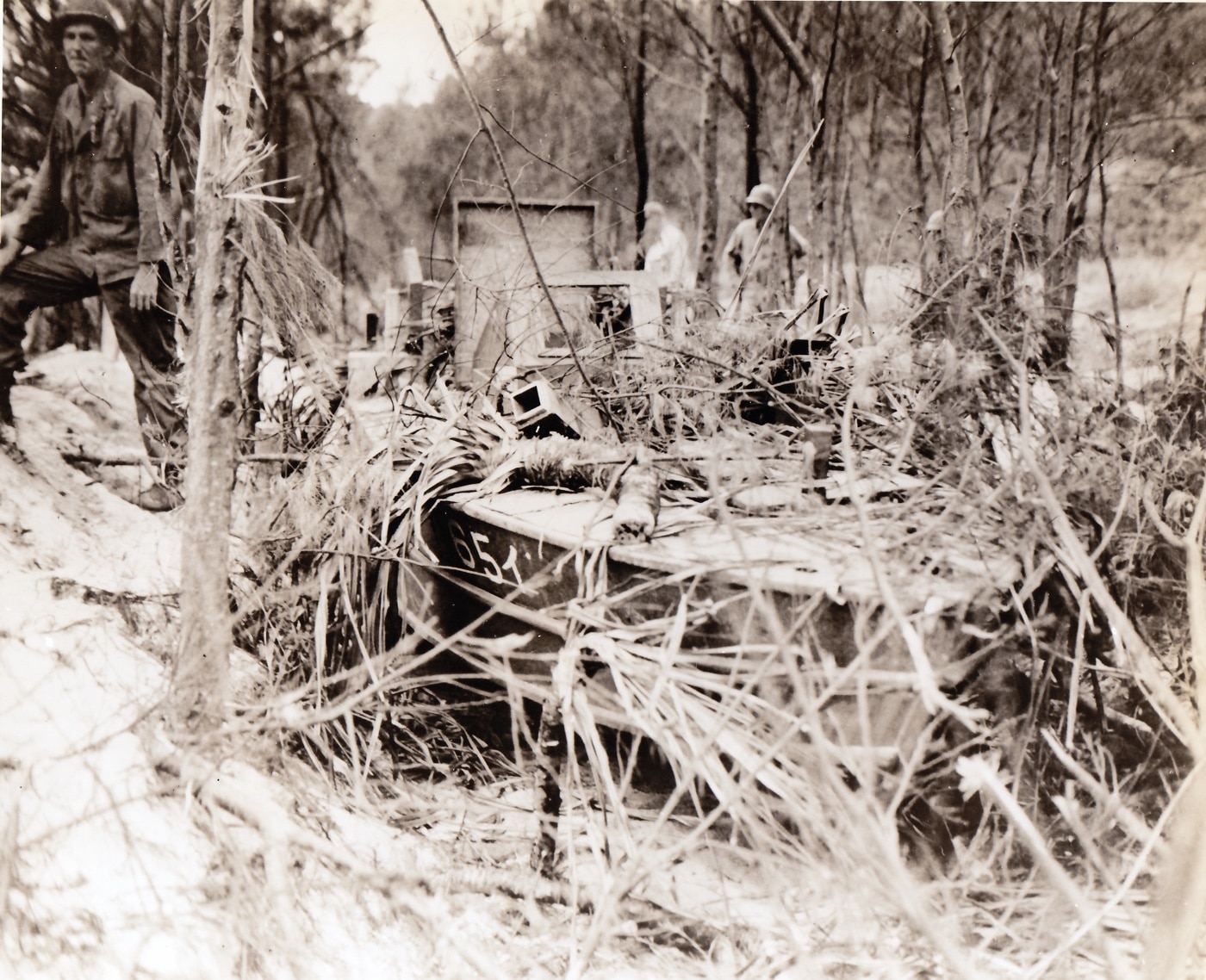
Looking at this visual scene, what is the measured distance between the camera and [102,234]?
10.5 ft

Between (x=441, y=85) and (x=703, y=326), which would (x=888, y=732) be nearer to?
(x=703, y=326)

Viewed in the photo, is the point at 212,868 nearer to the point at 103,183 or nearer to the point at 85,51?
the point at 103,183

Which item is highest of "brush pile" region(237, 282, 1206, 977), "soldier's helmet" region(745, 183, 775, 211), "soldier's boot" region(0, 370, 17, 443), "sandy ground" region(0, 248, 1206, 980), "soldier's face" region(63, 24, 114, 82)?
"soldier's face" region(63, 24, 114, 82)

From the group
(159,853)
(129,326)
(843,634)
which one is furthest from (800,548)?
(129,326)

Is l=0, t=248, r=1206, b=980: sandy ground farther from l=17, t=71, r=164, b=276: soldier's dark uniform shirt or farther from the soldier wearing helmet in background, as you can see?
l=17, t=71, r=164, b=276: soldier's dark uniform shirt

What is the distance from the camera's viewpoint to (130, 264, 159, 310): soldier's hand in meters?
3.26

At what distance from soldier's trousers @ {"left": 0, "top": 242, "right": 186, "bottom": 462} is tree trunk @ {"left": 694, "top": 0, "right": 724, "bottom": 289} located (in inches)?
91.1

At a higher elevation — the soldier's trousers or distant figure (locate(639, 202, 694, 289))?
distant figure (locate(639, 202, 694, 289))

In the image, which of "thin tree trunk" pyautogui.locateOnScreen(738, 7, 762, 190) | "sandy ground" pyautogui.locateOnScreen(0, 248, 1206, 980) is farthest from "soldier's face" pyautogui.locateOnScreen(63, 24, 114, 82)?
"thin tree trunk" pyautogui.locateOnScreen(738, 7, 762, 190)

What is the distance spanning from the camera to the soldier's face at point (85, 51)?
289 centimetres

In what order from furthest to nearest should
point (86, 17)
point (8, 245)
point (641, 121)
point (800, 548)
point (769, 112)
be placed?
point (641, 121)
point (769, 112)
point (8, 245)
point (86, 17)
point (800, 548)

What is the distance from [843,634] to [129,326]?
2.85 metres

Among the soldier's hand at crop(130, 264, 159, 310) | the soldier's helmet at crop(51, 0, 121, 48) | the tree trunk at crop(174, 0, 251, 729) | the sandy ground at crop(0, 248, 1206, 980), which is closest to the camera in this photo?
the sandy ground at crop(0, 248, 1206, 980)

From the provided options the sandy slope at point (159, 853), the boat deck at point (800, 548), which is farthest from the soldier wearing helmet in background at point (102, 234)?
the boat deck at point (800, 548)
